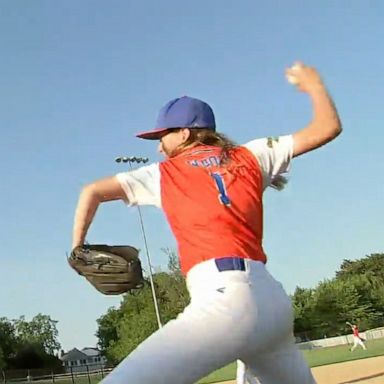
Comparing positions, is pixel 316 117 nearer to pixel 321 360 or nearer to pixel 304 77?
pixel 304 77

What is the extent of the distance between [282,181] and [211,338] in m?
0.93

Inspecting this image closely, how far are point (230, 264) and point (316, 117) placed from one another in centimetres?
77

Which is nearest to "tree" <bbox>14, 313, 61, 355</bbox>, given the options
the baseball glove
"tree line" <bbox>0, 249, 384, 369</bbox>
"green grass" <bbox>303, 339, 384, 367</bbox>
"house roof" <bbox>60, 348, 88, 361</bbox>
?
"tree line" <bbox>0, 249, 384, 369</bbox>

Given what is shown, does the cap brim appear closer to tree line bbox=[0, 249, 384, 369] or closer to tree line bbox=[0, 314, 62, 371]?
tree line bbox=[0, 249, 384, 369]

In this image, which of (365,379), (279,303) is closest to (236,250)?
(279,303)

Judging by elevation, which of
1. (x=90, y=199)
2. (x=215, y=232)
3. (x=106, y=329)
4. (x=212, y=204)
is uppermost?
(x=106, y=329)

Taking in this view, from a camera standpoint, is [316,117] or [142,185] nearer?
[316,117]

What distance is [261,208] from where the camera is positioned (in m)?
3.10

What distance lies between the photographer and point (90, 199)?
10.1ft

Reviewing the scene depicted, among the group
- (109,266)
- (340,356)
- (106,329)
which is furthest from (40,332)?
(109,266)

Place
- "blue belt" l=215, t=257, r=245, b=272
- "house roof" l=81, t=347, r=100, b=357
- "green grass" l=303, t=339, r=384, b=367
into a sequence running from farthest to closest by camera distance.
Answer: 1. "house roof" l=81, t=347, r=100, b=357
2. "green grass" l=303, t=339, r=384, b=367
3. "blue belt" l=215, t=257, r=245, b=272

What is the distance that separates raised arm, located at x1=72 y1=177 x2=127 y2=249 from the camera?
3.09 metres

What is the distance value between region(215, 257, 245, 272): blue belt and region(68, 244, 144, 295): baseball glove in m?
0.60

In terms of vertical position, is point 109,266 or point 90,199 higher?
point 90,199
